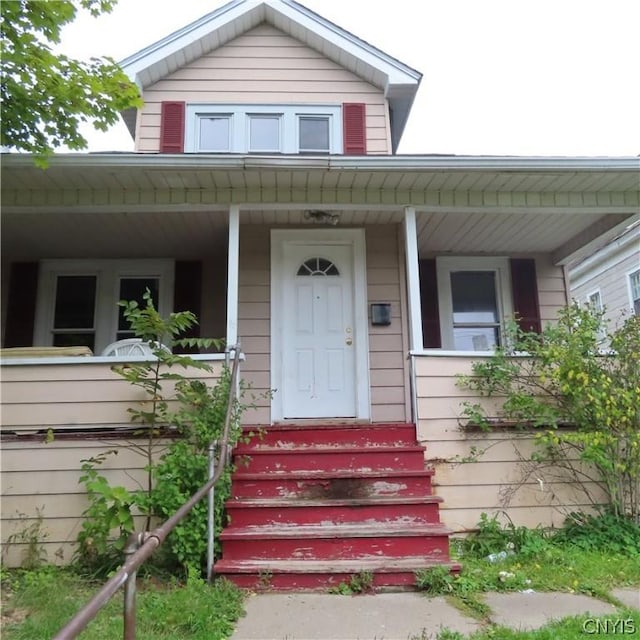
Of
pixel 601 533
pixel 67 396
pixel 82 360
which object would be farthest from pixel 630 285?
pixel 67 396

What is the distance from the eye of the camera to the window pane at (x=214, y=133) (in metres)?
6.31

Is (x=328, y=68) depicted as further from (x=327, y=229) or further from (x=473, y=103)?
(x=473, y=103)

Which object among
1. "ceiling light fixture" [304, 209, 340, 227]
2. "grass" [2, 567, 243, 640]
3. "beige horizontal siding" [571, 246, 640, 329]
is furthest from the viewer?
"beige horizontal siding" [571, 246, 640, 329]

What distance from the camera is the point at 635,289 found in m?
10.5

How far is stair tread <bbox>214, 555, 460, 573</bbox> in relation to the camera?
10.6 feet

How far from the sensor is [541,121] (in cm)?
1697

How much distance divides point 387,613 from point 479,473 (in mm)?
1701

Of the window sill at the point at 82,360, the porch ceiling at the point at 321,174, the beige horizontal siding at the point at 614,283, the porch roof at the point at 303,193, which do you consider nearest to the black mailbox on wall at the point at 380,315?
the porch roof at the point at 303,193

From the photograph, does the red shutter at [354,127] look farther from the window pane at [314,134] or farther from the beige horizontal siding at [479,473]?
the beige horizontal siding at [479,473]

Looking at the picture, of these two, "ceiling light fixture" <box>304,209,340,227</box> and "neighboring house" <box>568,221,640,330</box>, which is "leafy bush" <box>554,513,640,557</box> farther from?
"neighboring house" <box>568,221,640,330</box>

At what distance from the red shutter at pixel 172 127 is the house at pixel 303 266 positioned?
2 centimetres

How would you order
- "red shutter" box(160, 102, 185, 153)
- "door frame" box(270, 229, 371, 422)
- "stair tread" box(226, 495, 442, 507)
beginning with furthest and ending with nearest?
"red shutter" box(160, 102, 185, 153), "door frame" box(270, 229, 371, 422), "stair tread" box(226, 495, 442, 507)

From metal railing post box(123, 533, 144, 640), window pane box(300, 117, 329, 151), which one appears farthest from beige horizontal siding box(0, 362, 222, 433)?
window pane box(300, 117, 329, 151)

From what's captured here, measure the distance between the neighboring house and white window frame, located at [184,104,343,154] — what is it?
576cm
